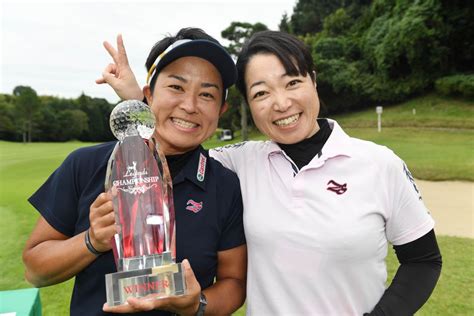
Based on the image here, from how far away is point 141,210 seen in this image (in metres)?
1.47

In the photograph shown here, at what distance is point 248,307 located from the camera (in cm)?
178

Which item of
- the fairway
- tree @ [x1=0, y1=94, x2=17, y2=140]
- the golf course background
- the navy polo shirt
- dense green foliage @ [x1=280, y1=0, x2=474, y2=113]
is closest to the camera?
the navy polo shirt

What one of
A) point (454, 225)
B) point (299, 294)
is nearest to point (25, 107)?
point (454, 225)

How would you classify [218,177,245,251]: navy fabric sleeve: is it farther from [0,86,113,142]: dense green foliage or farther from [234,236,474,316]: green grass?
[0,86,113,142]: dense green foliage

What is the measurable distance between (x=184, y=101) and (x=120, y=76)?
1.58 ft

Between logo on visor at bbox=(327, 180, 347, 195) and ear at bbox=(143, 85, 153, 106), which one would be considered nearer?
logo on visor at bbox=(327, 180, 347, 195)

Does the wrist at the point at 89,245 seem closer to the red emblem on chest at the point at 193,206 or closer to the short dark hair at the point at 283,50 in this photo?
the red emblem on chest at the point at 193,206

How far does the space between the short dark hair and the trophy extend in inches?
24.6

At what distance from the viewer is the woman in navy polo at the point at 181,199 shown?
156cm

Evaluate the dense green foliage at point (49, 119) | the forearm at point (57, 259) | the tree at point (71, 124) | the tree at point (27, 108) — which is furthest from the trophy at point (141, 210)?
the tree at point (71, 124)

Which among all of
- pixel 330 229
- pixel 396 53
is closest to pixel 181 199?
pixel 330 229

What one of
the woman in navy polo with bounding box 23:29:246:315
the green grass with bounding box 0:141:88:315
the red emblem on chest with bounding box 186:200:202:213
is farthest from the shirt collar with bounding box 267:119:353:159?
the green grass with bounding box 0:141:88:315

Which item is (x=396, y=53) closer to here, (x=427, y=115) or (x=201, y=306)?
(x=427, y=115)

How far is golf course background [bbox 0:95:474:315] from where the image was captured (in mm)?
4180
